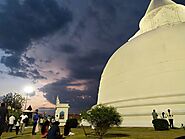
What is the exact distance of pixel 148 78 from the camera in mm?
23812

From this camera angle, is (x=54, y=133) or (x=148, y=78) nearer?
(x=54, y=133)

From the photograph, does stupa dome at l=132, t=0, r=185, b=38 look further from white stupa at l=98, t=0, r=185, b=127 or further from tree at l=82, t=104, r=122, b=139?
tree at l=82, t=104, r=122, b=139

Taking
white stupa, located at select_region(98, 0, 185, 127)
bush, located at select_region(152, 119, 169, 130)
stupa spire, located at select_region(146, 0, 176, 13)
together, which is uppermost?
stupa spire, located at select_region(146, 0, 176, 13)

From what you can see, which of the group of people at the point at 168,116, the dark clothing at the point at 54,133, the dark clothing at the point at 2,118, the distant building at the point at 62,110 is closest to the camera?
the dark clothing at the point at 54,133

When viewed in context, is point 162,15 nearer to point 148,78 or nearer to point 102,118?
point 148,78

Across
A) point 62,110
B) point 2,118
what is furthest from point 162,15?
point 2,118

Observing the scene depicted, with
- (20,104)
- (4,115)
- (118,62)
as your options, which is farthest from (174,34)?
(20,104)

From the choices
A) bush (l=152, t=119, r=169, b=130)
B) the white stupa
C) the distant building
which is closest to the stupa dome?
the white stupa

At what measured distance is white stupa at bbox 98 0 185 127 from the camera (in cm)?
2120

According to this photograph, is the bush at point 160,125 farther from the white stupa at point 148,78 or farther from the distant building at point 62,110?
the distant building at point 62,110

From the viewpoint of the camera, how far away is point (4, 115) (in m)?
10.5

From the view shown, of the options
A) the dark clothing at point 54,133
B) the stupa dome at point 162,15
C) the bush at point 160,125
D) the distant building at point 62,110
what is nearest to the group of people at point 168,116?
the bush at point 160,125

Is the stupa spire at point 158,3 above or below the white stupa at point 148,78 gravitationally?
above

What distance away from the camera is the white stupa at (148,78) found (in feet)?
69.6
